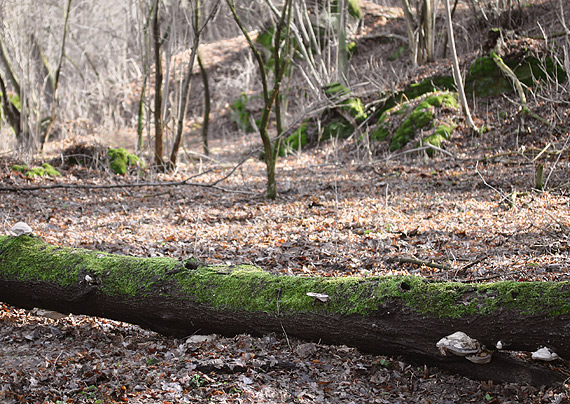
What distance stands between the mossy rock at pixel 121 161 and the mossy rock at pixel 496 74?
7808mm

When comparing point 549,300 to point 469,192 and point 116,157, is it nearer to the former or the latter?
point 469,192

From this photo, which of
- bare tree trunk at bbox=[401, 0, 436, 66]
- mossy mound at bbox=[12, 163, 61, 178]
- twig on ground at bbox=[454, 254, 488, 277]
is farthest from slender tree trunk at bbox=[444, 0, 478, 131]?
mossy mound at bbox=[12, 163, 61, 178]

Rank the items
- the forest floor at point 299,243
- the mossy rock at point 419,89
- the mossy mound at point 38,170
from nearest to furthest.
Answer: the forest floor at point 299,243 < the mossy mound at point 38,170 < the mossy rock at point 419,89

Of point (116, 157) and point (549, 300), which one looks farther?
point (116, 157)

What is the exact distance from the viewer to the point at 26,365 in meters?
3.15

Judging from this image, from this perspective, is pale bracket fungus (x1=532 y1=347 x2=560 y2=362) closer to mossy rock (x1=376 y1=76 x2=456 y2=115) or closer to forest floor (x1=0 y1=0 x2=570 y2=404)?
forest floor (x1=0 y1=0 x2=570 y2=404)

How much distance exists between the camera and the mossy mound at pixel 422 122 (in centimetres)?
1054

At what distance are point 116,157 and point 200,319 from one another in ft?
24.9

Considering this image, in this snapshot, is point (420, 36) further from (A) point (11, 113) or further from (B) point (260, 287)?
(B) point (260, 287)

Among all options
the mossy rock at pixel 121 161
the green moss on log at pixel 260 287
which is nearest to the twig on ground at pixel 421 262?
the green moss on log at pixel 260 287

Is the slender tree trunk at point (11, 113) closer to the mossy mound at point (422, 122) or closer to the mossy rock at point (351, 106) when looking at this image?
the mossy rock at point (351, 106)

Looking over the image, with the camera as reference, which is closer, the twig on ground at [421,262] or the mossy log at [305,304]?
the mossy log at [305,304]

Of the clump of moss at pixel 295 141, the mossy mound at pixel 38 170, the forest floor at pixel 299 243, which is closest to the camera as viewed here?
the forest floor at pixel 299 243

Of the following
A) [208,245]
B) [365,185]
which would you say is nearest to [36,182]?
[208,245]
